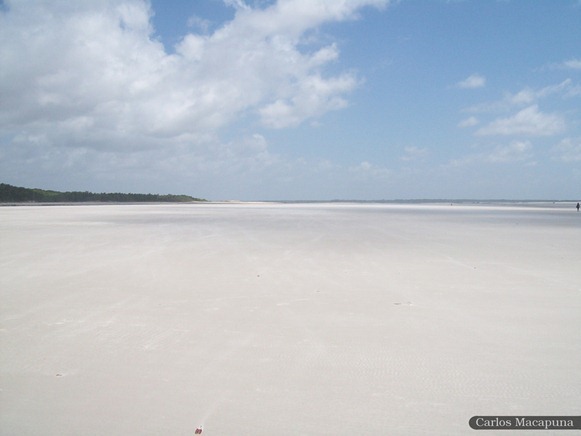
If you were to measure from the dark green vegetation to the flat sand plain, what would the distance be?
99.9 m

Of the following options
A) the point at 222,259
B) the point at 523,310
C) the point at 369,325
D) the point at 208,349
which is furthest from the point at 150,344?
the point at 222,259

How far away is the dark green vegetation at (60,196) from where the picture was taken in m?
96.4

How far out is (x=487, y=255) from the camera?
13328 millimetres

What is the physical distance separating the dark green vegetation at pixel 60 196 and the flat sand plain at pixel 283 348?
99923 millimetres

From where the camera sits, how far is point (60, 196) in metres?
A: 116

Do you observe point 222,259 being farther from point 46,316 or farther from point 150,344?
point 150,344

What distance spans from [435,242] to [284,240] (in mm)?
6110

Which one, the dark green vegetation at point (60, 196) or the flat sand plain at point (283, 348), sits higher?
the dark green vegetation at point (60, 196)

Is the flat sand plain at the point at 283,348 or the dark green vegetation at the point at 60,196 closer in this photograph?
the flat sand plain at the point at 283,348

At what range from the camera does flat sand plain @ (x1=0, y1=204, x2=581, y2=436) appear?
3.62 meters

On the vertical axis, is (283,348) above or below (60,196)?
below

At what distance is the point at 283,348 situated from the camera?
201 inches

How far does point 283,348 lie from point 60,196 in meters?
129

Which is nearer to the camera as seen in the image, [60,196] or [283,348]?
[283,348]
